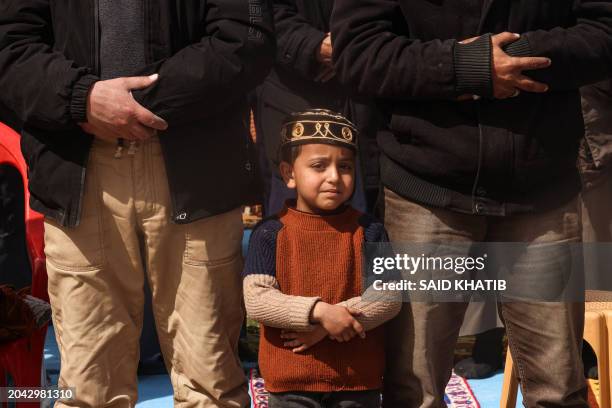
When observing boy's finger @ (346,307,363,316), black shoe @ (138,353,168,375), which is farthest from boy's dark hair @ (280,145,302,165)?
black shoe @ (138,353,168,375)

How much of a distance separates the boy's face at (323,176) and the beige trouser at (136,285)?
237 mm

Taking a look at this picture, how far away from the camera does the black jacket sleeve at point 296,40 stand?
3.93m

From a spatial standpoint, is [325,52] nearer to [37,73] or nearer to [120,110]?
[120,110]

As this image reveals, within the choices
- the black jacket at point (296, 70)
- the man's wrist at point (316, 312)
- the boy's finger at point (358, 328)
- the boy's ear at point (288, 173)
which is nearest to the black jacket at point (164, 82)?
the boy's ear at point (288, 173)

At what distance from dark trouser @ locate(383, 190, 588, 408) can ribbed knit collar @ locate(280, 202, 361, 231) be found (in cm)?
18

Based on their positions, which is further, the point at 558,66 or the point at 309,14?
the point at 309,14

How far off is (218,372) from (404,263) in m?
0.69

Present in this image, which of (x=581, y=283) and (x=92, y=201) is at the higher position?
(x=92, y=201)

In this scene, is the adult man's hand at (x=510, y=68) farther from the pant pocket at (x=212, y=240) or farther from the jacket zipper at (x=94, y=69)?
the jacket zipper at (x=94, y=69)

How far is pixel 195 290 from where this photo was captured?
10.9 feet

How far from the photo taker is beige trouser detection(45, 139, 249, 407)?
3273 mm

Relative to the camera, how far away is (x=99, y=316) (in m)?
3.32

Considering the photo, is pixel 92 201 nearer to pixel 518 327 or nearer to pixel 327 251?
pixel 327 251

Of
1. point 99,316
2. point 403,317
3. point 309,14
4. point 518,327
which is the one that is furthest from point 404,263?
point 309,14
